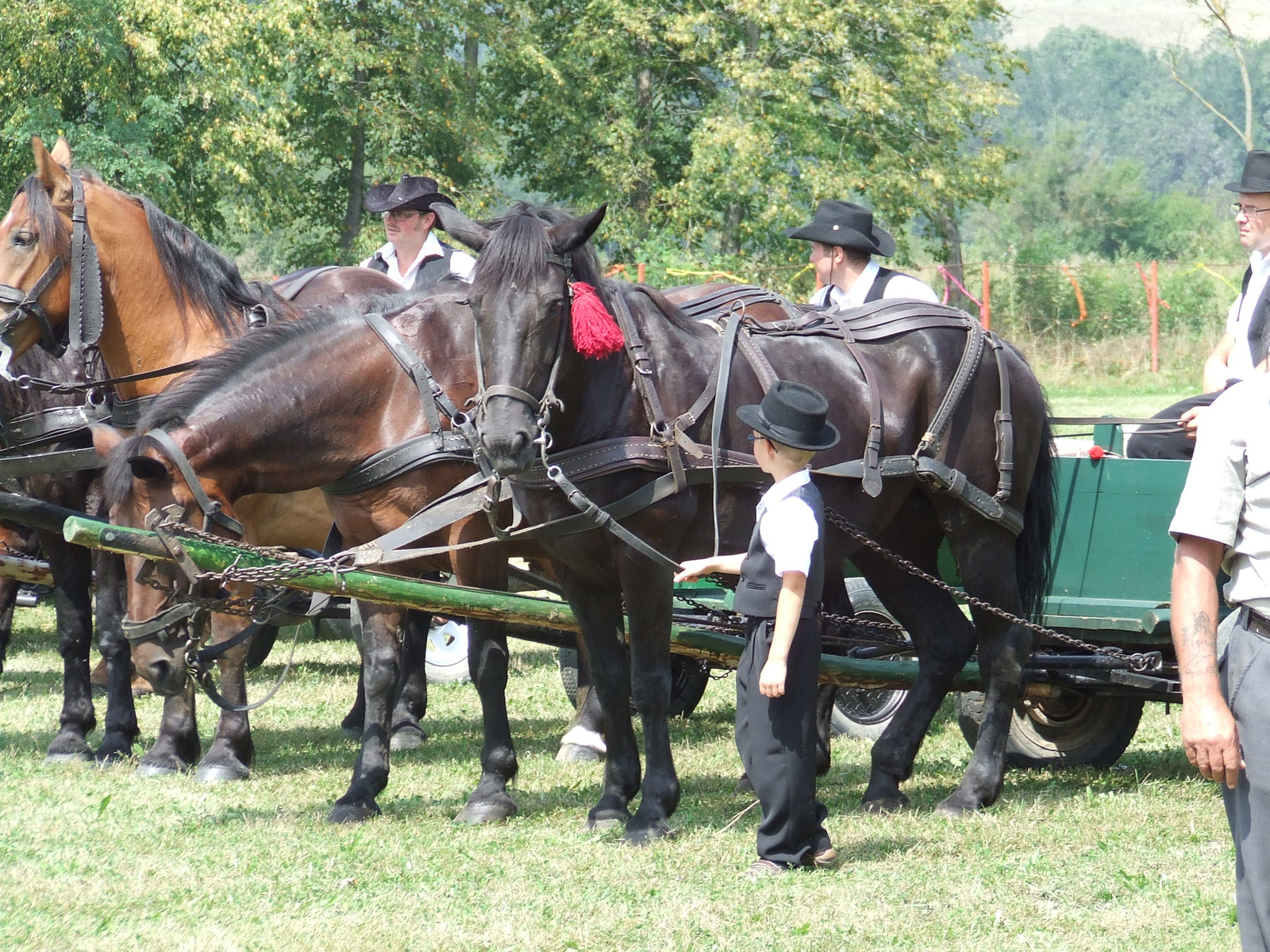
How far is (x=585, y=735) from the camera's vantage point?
6.85 m

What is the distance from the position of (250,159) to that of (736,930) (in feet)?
55.0

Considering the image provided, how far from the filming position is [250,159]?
19.0m

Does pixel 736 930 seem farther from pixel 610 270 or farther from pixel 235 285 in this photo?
pixel 610 270

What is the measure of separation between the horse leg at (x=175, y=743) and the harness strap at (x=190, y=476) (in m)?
1.61

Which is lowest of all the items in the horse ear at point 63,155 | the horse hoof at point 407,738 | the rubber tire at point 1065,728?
the horse hoof at point 407,738

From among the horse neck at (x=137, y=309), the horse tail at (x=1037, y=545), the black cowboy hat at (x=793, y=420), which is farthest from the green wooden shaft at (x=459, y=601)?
the black cowboy hat at (x=793, y=420)

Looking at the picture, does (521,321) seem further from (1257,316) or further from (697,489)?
(1257,316)

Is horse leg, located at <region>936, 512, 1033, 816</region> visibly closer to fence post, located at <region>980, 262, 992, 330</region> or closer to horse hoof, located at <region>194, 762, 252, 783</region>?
horse hoof, located at <region>194, 762, 252, 783</region>

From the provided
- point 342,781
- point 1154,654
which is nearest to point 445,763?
point 342,781

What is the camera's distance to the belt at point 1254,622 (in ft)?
9.29

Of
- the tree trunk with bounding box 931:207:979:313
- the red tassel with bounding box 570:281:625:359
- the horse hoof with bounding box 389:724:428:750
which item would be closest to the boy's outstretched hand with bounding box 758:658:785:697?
the red tassel with bounding box 570:281:625:359

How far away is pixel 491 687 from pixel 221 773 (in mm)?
1392

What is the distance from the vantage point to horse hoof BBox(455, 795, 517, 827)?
5383 mm

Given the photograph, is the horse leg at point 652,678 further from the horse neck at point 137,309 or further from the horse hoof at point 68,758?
the horse hoof at point 68,758
